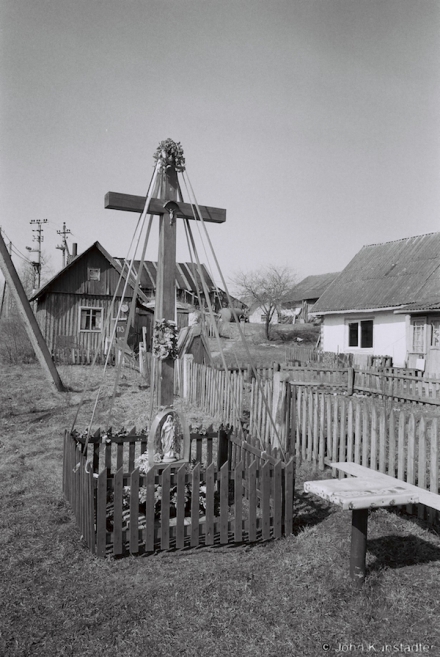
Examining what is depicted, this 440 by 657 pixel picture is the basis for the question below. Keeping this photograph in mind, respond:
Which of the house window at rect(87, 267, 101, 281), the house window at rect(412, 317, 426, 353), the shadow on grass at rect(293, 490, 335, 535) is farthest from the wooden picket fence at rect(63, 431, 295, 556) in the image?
the house window at rect(87, 267, 101, 281)

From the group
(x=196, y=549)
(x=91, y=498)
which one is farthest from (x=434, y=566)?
(x=91, y=498)

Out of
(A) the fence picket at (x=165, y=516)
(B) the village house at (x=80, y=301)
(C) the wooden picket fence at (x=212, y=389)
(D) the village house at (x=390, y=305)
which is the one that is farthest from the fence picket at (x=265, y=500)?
(B) the village house at (x=80, y=301)

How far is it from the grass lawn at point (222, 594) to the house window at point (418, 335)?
52.1 feet

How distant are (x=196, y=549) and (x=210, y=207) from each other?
353 centimetres

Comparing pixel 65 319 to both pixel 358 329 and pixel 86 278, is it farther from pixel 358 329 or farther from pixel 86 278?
pixel 358 329

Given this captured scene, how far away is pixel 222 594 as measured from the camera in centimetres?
349

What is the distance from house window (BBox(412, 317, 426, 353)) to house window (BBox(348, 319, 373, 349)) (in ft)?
10.1

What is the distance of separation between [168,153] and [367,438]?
421cm

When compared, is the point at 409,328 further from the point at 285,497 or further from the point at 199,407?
the point at 285,497

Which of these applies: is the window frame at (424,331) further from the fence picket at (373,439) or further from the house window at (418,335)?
the fence picket at (373,439)

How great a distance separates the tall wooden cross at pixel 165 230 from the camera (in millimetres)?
5039

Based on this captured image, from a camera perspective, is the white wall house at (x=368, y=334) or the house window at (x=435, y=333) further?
the white wall house at (x=368, y=334)

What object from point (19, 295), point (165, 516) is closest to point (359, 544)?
point (165, 516)

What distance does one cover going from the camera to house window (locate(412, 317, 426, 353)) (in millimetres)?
19562
